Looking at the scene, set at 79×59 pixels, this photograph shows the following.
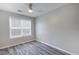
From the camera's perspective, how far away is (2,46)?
7.77 ft

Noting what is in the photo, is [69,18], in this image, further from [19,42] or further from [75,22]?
[19,42]

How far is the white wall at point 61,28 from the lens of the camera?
74.2 inches

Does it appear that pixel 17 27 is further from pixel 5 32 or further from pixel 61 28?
pixel 61 28

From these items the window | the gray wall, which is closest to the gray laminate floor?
the gray wall

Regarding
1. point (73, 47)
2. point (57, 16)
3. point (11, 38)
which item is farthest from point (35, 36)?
point (73, 47)

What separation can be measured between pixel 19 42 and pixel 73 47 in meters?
1.80

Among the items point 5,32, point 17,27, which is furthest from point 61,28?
point 5,32

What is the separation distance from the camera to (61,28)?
232 cm

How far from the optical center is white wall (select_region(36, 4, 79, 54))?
188 cm

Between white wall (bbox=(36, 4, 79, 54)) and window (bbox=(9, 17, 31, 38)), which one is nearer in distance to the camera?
white wall (bbox=(36, 4, 79, 54))

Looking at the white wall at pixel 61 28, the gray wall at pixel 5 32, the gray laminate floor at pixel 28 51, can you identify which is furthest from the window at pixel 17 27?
the white wall at pixel 61 28

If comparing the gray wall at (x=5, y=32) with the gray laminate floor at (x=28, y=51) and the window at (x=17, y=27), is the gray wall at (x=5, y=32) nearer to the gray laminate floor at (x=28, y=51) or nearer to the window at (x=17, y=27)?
the window at (x=17, y=27)

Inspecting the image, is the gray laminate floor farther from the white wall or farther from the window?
the window

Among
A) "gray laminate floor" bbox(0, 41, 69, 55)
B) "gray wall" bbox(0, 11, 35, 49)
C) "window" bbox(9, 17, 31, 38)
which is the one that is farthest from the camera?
"gray wall" bbox(0, 11, 35, 49)
